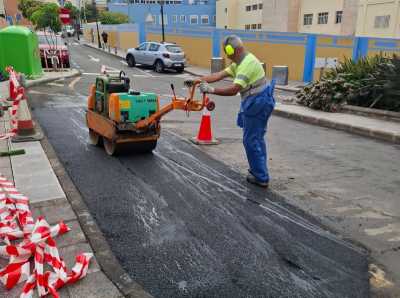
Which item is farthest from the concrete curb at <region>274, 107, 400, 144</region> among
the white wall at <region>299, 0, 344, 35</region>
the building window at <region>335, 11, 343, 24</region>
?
the white wall at <region>299, 0, 344, 35</region>

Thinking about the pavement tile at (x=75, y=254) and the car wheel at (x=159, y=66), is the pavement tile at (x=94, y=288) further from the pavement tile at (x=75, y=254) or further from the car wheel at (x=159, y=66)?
the car wheel at (x=159, y=66)

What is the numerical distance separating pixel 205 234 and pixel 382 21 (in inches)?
1403

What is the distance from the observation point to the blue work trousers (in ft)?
17.3

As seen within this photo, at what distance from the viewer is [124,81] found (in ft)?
22.0

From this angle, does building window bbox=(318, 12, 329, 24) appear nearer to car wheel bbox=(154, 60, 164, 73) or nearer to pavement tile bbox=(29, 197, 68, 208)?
car wheel bbox=(154, 60, 164, 73)

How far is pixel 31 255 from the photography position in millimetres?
3416

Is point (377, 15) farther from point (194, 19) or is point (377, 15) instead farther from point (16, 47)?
point (194, 19)

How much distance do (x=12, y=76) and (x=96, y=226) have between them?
4430mm

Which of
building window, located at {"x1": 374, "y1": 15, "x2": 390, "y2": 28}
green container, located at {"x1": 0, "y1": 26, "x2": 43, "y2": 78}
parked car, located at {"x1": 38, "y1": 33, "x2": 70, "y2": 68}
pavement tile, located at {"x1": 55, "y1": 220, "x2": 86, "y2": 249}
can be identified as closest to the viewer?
pavement tile, located at {"x1": 55, "y1": 220, "x2": 86, "y2": 249}

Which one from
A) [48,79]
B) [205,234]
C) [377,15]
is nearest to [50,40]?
[48,79]

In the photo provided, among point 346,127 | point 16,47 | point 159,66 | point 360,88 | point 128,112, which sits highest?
point 16,47

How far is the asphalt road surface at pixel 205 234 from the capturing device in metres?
3.32

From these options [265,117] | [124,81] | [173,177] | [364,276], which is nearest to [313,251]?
[364,276]

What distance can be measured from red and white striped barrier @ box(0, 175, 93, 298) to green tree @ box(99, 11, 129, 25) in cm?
7497
